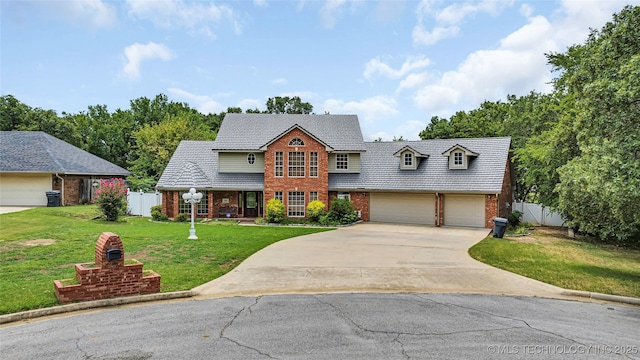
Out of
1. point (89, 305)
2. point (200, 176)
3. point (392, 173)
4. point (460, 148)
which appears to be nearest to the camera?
point (89, 305)

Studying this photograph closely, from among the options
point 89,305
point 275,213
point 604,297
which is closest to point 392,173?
point 275,213

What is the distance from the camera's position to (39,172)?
1059 inches

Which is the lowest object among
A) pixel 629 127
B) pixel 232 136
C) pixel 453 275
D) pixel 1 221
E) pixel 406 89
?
pixel 453 275

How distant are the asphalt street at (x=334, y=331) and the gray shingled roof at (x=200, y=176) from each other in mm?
17182

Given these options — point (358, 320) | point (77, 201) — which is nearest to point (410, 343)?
point (358, 320)

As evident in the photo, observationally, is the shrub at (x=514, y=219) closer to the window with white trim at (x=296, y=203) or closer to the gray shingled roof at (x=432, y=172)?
the gray shingled roof at (x=432, y=172)

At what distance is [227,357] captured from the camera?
5.39m

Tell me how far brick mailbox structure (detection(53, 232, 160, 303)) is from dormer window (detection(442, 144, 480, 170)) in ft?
65.8

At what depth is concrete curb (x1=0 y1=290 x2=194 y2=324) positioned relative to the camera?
23.0 ft

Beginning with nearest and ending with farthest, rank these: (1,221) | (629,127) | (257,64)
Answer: (629,127) < (1,221) < (257,64)

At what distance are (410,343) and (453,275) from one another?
228 inches

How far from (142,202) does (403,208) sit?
17.7m

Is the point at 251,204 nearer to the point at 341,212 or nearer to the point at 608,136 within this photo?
the point at 341,212

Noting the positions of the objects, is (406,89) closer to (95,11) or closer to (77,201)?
(95,11)
